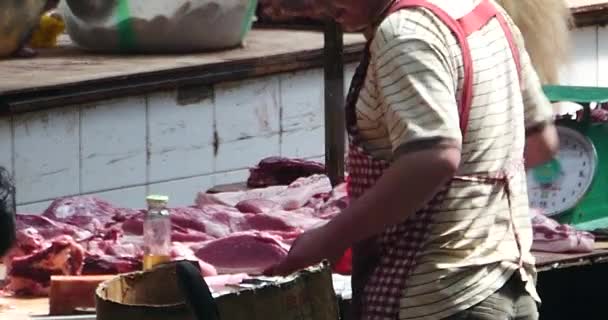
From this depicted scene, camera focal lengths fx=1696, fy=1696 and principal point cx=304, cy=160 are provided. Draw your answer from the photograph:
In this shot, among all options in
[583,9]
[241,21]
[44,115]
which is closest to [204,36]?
[241,21]

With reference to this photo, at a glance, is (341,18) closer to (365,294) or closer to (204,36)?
(365,294)

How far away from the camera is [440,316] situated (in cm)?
388

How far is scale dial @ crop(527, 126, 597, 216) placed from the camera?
5.94m

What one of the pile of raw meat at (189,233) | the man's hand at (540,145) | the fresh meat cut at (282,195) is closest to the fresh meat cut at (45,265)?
the pile of raw meat at (189,233)

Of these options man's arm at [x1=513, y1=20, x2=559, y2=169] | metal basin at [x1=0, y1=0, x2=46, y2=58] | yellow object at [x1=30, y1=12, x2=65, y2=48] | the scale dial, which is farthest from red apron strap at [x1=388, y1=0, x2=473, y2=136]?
yellow object at [x1=30, y1=12, x2=65, y2=48]

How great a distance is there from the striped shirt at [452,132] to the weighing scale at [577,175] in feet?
6.24

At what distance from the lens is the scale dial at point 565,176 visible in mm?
5938

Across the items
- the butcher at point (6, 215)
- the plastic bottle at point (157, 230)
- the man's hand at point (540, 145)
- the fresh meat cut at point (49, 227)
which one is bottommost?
the fresh meat cut at point (49, 227)

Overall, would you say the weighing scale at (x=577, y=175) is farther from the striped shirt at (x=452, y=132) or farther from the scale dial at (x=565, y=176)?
the striped shirt at (x=452, y=132)

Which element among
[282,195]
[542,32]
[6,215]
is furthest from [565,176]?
[6,215]

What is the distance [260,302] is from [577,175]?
2.72 metres

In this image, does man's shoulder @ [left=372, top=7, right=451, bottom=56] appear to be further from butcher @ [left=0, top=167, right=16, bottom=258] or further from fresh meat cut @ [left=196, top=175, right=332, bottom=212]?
fresh meat cut @ [left=196, top=175, right=332, bottom=212]

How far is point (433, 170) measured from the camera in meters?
3.68

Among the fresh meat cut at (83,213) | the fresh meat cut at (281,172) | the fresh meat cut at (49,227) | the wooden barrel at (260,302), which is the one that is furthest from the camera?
the fresh meat cut at (281,172)
